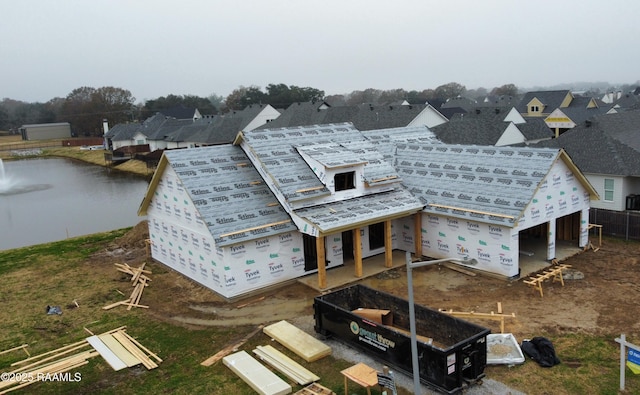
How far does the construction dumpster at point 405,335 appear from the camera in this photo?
11602mm

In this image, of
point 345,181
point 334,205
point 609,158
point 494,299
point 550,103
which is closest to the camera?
point 494,299

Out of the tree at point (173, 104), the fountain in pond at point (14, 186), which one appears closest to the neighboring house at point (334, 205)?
the fountain in pond at point (14, 186)

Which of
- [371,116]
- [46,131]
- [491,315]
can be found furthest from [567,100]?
[46,131]

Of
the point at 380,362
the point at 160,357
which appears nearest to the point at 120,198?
the point at 160,357

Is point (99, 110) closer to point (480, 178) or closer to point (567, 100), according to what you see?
point (567, 100)

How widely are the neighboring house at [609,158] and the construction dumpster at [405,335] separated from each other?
17.2 metres

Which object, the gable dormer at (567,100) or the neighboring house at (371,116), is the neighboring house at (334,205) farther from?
the gable dormer at (567,100)

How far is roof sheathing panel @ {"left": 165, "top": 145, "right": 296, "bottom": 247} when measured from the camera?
61.1 feet

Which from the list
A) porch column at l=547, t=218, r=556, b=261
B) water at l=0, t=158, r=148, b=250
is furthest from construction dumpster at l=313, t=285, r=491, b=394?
water at l=0, t=158, r=148, b=250

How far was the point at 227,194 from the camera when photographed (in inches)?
782

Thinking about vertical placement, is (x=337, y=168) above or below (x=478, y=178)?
above

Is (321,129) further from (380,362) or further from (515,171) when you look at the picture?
(380,362)

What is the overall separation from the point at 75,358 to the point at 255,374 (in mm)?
5513

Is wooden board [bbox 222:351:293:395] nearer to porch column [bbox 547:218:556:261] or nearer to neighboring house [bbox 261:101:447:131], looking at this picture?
porch column [bbox 547:218:556:261]
